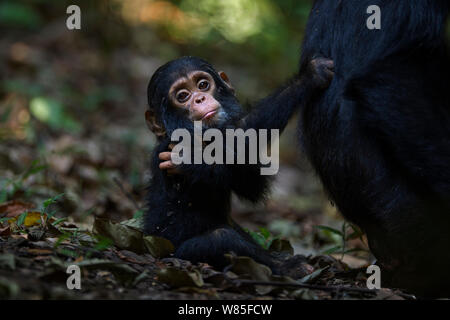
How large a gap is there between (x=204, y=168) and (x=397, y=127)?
1108mm

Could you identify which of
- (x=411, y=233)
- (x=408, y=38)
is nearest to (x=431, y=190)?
(x=411, y=233)

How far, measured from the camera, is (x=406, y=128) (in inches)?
121

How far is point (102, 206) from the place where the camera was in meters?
5.57

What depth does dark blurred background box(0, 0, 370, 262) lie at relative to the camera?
584 cm

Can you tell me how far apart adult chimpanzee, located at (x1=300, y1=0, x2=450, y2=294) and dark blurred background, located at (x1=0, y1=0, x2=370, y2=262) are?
5.65ft

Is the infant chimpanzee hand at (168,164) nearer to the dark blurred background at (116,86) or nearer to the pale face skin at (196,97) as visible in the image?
the pale face skin at (196,97)

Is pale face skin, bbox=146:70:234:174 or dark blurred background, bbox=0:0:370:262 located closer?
pale face skin, bbox=146:70:234:174

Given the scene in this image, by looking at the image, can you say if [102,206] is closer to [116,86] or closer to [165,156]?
[165,156]

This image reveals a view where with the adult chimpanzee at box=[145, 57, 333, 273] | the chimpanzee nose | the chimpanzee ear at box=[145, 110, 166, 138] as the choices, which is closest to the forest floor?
the adult chimpanzee at box=[145, 57, 333, 273]

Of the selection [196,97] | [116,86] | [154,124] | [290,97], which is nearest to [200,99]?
[196,97]

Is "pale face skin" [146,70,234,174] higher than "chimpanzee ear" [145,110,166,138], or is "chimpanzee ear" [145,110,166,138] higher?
"pale face skin" [146,70,234,174]

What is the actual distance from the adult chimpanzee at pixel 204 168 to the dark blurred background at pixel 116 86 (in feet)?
4.74

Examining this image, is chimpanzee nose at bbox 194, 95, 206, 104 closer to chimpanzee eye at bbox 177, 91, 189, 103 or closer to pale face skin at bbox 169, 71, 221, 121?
pale face skin at bbox 169, 71, 221, 121

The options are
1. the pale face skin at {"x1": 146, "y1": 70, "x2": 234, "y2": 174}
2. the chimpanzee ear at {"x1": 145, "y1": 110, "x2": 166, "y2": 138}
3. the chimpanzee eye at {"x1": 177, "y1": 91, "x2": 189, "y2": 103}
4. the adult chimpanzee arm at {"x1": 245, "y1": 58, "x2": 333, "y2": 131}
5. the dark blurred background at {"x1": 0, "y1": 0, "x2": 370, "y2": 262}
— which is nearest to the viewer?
the adult chimpanzee arm at {"x1": 245, "y1": 58, "x2": 333, "y2": 131}
